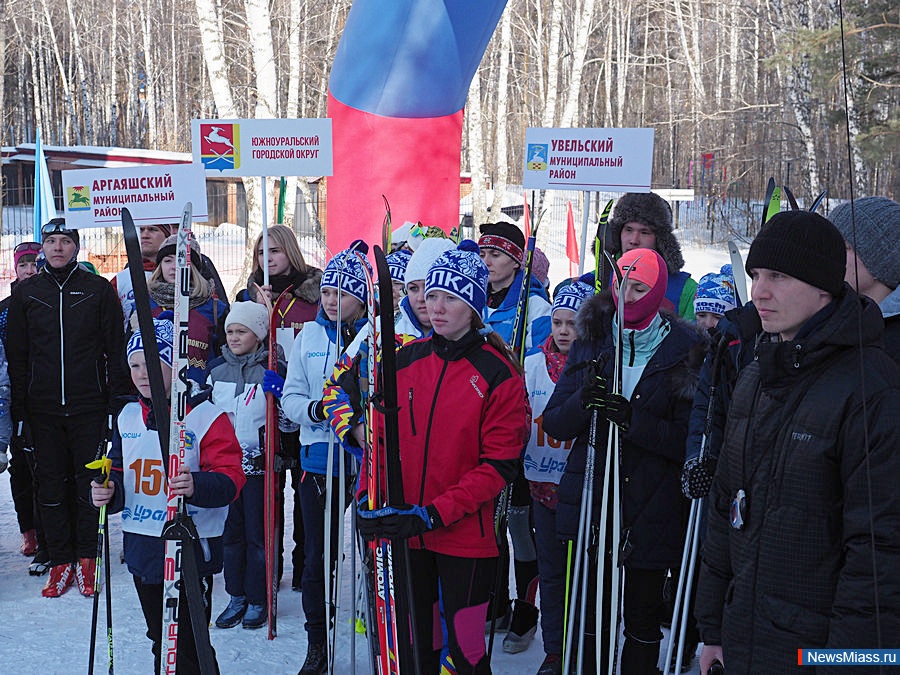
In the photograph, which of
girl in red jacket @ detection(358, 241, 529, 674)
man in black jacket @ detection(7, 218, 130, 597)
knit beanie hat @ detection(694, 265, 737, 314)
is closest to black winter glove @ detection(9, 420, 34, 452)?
man in black jacket @ detection(7, 218, 130, 597)

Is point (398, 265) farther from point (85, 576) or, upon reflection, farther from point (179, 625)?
point (85, 576)

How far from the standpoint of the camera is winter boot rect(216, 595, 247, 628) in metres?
4.64

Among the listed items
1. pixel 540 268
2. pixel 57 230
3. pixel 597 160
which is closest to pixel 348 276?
pixel 540 268

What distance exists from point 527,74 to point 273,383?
24.9 m

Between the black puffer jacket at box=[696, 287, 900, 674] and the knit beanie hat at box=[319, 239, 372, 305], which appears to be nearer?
the black puffer jacket at box=[696, 287, 900, 674]

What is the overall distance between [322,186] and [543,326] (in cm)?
2265

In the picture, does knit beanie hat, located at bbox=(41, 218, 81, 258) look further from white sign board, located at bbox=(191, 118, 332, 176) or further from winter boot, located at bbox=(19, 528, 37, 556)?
winter boot, located at bbox=(19, 528, 37, 556)

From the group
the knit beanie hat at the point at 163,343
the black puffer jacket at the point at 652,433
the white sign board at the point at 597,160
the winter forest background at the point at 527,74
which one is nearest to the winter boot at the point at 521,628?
the black puffer jacket at the point at 652,433

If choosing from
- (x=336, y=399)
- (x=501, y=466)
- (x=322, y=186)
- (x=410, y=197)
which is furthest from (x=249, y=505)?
(x=322, y=186)

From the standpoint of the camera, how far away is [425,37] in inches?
326

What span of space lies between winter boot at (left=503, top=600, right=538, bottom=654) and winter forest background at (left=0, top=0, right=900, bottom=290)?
8.37 meters

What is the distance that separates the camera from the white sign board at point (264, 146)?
19.1 feet

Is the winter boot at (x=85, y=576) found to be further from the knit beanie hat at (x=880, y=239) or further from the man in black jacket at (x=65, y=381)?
the knit beanie hat at (x=880, y=239)

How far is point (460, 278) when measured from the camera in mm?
3197
